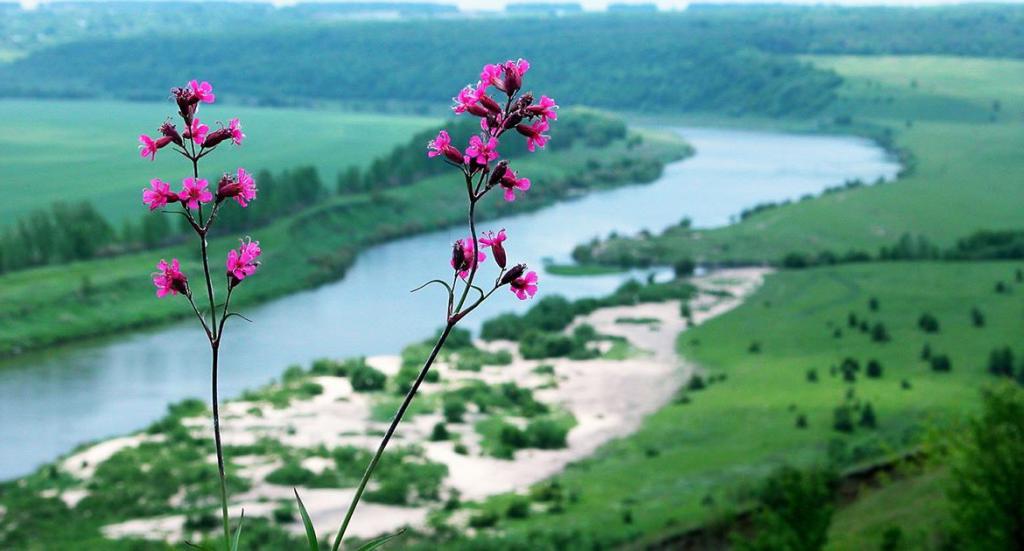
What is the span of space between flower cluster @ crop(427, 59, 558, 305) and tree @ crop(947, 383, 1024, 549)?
12323 millimetres

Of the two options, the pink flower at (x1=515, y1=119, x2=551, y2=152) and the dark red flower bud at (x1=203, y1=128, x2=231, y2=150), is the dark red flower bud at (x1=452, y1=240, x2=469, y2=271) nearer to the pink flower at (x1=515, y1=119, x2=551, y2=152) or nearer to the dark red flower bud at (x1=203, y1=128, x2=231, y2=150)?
the pink flower at (x1=515, y1=119, x2=551, y2=152)

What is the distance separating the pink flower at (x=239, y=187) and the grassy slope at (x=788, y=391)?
1460cm

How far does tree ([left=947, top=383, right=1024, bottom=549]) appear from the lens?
13.8m

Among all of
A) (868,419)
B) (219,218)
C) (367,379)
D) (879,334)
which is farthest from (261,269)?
(868,419)

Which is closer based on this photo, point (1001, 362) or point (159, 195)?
point (159, 195)

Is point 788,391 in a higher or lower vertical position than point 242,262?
lower

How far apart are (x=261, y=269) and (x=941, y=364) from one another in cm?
2144

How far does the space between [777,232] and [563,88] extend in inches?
1722

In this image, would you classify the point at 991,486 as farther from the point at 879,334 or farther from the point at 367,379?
the point at 879,334

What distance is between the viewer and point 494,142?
→ 85.8 inches

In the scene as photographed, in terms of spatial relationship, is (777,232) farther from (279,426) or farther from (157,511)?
(157,511)

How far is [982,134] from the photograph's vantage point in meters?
72.2

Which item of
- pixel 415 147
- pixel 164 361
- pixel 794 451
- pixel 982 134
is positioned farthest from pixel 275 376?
pixel 982 134

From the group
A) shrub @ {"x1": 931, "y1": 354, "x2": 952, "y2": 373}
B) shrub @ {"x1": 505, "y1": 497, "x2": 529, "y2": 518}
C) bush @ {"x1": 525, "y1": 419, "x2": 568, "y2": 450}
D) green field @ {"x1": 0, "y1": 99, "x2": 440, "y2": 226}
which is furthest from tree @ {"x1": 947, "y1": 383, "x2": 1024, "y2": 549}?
green field @ {"x1": 0, "y1": 99, "x2": 440, "y2": 226}
